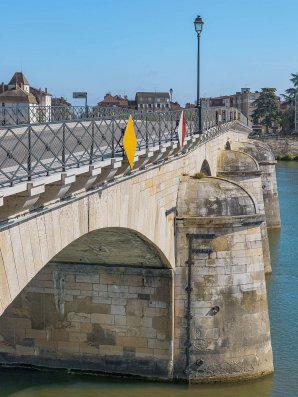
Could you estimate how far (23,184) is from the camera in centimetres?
717

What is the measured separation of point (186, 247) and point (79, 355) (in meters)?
4.18

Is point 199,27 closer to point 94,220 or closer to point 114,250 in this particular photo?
point 114,250

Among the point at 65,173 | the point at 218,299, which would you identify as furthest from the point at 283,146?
the point at 65,173

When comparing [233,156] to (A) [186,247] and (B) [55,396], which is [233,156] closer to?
(A) [186,247]

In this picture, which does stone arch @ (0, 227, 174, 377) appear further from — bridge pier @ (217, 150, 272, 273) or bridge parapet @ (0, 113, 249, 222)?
bridge pier @ (217, 150, 272, 273)

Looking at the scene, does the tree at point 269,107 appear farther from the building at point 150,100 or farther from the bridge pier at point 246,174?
the bridge pier at point 246,174

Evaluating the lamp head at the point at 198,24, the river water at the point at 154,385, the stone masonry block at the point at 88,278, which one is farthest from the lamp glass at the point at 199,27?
the river water at the point at 154,385

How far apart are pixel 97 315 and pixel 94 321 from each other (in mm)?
191

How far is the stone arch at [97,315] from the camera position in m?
15.6

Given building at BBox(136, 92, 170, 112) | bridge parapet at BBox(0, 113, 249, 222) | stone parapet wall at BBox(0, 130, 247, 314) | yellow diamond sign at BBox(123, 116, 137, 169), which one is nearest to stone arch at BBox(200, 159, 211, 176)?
stone parapet wall at BBox(0, 130, 247, 314)

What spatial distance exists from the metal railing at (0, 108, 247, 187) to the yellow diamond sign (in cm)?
15

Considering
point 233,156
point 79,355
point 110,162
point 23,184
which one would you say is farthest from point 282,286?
point 23,184

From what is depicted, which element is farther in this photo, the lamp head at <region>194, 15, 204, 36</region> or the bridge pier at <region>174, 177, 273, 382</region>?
the lamp head at <region>194, 15, 204, 36</region>

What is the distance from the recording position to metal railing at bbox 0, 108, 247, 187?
7.50 meters
